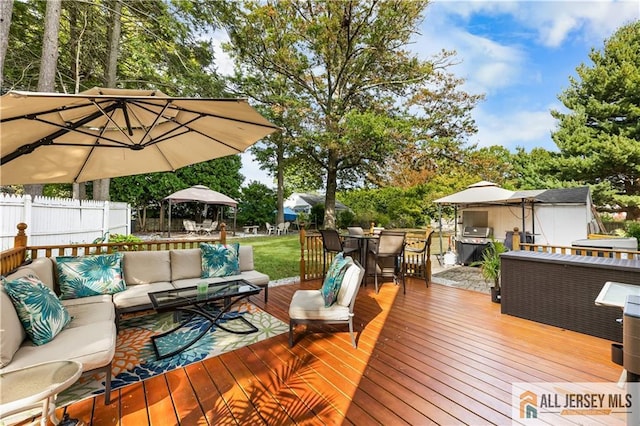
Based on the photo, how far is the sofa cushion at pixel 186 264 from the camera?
4133 mm

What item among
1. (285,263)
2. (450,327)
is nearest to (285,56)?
(285,263)

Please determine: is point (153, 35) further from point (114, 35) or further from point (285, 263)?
point (285, 263)

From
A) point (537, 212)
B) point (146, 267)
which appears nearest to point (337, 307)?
point (146, 267)

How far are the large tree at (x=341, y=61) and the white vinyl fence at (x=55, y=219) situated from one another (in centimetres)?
656

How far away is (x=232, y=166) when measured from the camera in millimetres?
17297

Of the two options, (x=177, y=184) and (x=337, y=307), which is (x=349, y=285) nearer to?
(x=337, y=307)

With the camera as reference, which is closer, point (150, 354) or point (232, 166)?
point (150, 354)

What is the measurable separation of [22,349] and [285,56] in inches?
405

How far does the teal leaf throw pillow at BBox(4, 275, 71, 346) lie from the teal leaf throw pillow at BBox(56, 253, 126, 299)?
96 cm

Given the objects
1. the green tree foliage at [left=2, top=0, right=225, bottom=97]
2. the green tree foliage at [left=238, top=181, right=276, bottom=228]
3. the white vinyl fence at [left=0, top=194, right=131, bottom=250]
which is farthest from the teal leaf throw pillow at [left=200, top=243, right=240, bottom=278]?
the green tree foliage at [left=238, top=181, right=276, bottom=228]

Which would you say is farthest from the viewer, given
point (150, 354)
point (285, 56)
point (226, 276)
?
point (285, 56)

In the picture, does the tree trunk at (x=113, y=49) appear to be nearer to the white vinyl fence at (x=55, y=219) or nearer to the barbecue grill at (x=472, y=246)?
the white vinyl fence at (x=55, y=219)

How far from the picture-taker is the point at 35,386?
59.1 inches

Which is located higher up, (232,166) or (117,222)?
(232,166)
